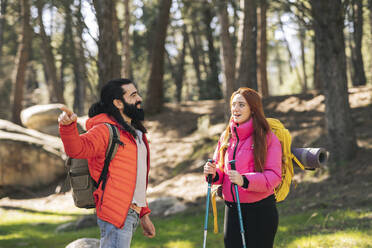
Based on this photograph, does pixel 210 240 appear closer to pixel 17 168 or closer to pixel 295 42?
pixel 17 168

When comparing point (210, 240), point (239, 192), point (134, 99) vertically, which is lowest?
point (210, 240)

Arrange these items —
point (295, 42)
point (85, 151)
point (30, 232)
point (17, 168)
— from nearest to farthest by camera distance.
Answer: point (85, 151)
point (30, 232)
point (17, 168)
point (295, 42)

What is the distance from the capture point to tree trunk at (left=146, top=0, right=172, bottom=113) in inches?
676

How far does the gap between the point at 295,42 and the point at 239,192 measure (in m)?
56.7

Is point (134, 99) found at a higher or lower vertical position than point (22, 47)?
lower

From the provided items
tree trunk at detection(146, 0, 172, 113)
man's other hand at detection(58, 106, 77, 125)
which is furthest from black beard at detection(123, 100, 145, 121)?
tree trunk at detection(146, 0, 172, 113)

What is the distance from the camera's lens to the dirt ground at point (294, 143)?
886 centimetres

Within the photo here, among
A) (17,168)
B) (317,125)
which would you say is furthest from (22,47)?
(317,125)

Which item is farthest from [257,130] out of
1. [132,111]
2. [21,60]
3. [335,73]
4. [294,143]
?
[21,60]

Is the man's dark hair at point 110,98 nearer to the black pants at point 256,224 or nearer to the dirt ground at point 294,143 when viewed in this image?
the black pants at point 256,224

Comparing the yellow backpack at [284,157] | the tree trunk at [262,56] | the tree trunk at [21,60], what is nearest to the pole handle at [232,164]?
the yellow backpack at [284,157]

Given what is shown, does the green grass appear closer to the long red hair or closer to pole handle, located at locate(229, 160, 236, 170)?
the long red hair

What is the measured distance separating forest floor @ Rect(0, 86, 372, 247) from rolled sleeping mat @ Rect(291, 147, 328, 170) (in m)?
2.83

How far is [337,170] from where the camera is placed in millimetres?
9516
